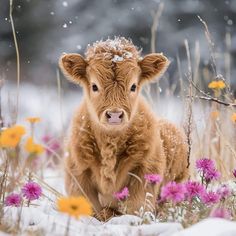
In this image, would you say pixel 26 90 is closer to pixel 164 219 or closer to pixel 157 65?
pixel 157 65

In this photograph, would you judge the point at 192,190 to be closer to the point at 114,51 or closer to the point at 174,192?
the point at 174,192

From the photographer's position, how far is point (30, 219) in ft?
9.97

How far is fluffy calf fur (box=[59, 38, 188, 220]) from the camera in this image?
4039 millimetres

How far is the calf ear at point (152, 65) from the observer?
4.46 meters

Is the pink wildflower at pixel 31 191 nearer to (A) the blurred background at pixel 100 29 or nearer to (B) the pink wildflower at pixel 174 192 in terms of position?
(B) the pink wildflower at pixel 174 192

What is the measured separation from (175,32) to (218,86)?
1415 centimetres

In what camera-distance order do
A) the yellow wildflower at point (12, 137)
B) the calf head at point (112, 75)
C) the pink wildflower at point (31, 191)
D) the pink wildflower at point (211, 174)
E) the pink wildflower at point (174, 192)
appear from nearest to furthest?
the yellow wildflower at point (12, 137) → the pink wildflower at point (174, 192) → the pink wildflower at point (31, 191) → the pink wildflower at point (211, 174) → the calf head at point (112, 75)

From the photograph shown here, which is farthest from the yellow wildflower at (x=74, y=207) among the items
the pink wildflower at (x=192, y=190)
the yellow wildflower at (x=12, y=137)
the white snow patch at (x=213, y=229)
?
the pink wildflower at (x=192, y=190)

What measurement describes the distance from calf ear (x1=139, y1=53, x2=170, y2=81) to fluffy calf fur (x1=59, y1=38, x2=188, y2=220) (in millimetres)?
128

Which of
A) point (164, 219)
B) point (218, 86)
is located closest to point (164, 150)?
point (218, 86)

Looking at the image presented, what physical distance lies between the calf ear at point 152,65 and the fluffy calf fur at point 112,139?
128 millimetres

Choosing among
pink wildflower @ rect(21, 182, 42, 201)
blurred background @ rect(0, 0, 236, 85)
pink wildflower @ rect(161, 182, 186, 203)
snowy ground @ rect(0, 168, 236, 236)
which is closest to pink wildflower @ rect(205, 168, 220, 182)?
snowy ground @ rect(0, 168, 236, 236)

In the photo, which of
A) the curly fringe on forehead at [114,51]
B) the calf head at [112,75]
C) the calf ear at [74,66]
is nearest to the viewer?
the calf head at [112,75]

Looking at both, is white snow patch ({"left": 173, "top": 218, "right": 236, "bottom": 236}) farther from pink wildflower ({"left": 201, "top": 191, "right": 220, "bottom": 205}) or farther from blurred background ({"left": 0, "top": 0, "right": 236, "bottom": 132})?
blurred background ({"left": 0, "top": 0, "right": 236, "bottom": 132})
